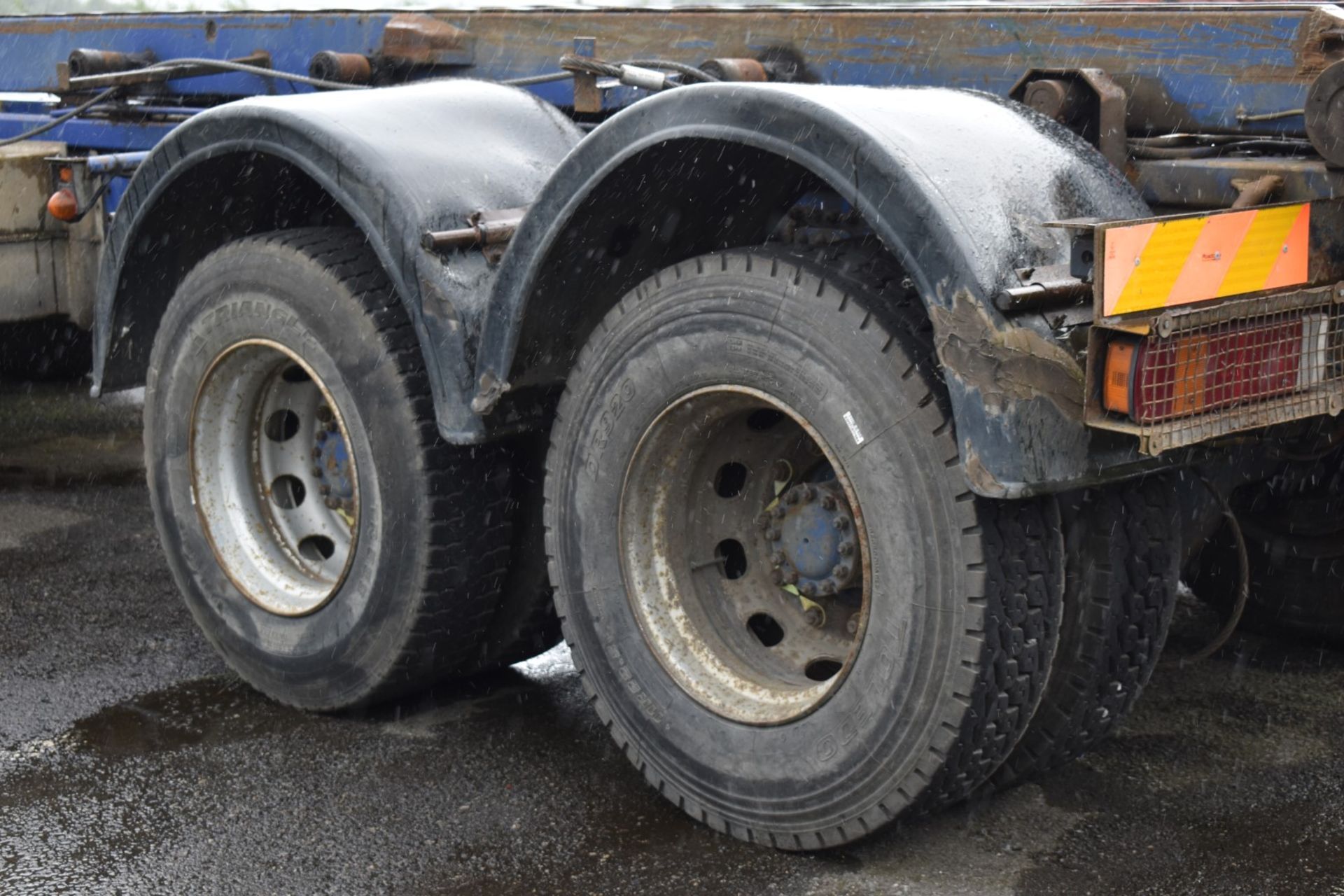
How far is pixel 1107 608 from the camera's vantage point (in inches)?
114

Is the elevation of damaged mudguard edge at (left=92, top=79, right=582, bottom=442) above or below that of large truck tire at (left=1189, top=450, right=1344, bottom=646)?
above

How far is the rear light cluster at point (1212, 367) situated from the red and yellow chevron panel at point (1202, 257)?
2.5 inches

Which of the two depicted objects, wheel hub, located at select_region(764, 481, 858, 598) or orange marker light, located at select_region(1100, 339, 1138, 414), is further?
wheel hub, located at select_region(764, 481, 858, 598)

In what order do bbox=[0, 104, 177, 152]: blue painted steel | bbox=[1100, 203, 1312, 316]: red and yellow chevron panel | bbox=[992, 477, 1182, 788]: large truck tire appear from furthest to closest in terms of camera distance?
Result: bbox=[0, 104, 177, 152]: blue painted steel
bbox=[992, 477, 1182, 788]: large truck tire
bbox=[1100, 203, 1312, 316]: red and yellow chevron panel

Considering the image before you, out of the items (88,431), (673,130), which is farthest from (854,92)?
(88,431)

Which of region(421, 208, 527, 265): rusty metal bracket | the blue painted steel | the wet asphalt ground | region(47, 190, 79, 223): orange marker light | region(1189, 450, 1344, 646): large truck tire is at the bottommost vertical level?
the wet asphalt ground

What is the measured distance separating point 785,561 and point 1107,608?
59cm

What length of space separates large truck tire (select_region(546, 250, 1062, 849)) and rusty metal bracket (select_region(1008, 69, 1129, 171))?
1.75ft

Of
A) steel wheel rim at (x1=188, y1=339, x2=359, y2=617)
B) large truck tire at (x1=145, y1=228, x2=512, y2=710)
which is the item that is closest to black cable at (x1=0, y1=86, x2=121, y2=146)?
large truck tire at (x1=145, y1=228, x2=512, y2=710)

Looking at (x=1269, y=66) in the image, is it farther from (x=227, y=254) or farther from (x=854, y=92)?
(x=227, y=254)

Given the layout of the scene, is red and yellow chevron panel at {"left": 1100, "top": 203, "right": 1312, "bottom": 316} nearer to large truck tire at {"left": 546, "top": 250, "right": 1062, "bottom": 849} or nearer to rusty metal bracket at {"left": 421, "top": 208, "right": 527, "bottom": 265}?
large truck tire at {"left": 546, "top": 250, "right": 1062, "bottom": 849}

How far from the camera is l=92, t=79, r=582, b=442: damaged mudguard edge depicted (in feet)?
10.7

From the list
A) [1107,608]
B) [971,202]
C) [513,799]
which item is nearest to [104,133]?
[513,799]

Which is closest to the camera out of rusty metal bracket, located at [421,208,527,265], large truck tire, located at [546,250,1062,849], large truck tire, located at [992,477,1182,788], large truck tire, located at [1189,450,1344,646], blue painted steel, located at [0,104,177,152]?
large truck tire, located at [546,250,1062,849]
